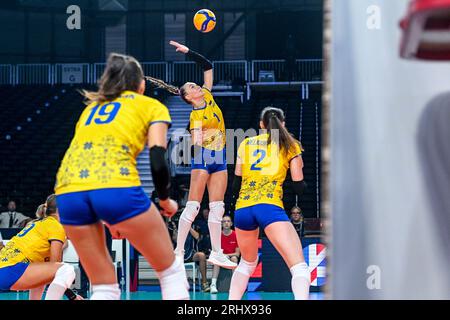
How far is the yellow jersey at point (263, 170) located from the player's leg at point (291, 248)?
0.86ft

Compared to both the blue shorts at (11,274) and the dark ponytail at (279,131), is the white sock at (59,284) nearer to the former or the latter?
the blue shorts at (11,274)

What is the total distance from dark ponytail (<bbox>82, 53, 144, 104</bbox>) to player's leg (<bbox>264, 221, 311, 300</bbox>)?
2.17m

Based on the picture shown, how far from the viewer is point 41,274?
23.7 feet

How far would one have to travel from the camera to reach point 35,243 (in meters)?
7.45

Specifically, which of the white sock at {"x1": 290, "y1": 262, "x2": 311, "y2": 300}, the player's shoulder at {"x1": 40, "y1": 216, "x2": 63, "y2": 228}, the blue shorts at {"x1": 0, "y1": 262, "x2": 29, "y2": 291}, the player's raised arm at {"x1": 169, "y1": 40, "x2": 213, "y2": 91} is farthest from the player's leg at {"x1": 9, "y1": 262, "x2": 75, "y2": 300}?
the player's raised arm at {"x1": 169, "y1": 40, "x2": 213, "y2": 91}

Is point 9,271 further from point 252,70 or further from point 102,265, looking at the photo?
point 252,70

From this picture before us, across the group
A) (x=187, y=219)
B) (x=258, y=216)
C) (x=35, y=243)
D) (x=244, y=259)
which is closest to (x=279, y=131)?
(x=258, y=216)

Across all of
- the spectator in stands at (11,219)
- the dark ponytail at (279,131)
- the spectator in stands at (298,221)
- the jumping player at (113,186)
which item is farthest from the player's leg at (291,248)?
the spectator in stands at (11,219)

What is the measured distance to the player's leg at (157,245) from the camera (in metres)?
4.72

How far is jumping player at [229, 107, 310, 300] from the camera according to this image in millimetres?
6777

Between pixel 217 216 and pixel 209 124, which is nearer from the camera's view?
pixel 217 216

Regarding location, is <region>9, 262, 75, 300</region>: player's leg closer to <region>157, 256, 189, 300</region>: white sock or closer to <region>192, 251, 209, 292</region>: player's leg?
<region>157, 256, 189, 300</region>: white sock

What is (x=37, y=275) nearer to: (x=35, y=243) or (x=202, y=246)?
(x=35, y=243)

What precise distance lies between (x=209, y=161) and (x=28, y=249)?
91.0 inches
